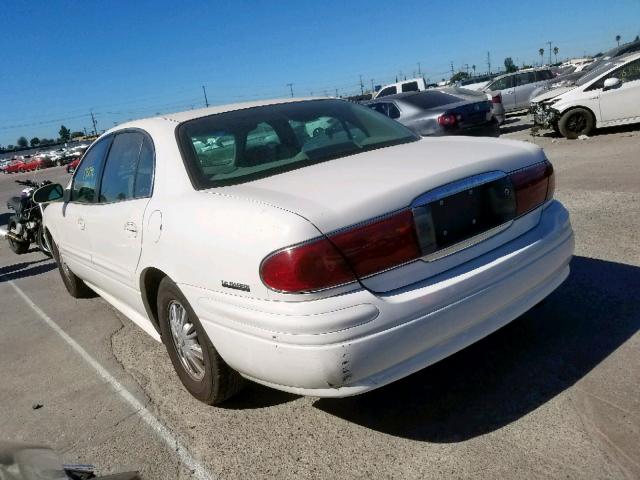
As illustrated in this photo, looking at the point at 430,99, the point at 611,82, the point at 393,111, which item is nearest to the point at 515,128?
the point at 430,99

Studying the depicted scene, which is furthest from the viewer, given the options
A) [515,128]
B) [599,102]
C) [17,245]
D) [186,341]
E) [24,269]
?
[515,128]

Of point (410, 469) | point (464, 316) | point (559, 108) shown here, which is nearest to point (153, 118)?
point (464, 316)

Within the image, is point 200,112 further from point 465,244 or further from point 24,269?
point 24,269

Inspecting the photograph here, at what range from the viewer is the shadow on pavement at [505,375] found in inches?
99.8

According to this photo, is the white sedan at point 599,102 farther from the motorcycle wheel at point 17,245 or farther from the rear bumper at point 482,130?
the motorcycle wheel at point 17,245

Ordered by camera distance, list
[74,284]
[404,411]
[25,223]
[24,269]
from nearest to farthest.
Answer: [404,411] < [74,284] < [24,269] < [25,223]

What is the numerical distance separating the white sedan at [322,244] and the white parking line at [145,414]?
26 centimetres

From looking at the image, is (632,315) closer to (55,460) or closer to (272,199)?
(272,199)

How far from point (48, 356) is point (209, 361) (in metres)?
2.06

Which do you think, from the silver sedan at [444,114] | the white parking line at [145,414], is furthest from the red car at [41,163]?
the white parking line at [145,414]

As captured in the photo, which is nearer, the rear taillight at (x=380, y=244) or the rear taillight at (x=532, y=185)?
the rear taillight at (x=380, y=244)

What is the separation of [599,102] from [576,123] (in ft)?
2.07

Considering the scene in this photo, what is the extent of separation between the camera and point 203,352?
2.74 metres

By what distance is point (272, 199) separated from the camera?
7.55 ft
